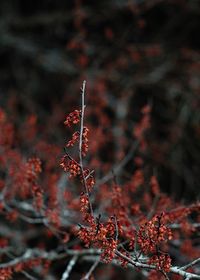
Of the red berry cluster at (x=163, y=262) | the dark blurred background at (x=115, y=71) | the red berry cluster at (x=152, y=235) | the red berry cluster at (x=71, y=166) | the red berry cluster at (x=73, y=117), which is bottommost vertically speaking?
the red berry cluster at (x=163, y=262)

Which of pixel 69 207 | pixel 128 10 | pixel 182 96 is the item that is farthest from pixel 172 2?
pixel 69 207

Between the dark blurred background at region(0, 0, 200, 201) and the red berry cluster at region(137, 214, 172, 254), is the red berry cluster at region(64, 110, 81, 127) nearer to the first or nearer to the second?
the red berry cluster at region(137, 214, 172, 254)

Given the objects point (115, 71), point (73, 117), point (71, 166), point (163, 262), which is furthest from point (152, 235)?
point (115, 71)

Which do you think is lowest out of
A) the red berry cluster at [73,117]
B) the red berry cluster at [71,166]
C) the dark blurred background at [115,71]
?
the red berry cluster at [71,166]

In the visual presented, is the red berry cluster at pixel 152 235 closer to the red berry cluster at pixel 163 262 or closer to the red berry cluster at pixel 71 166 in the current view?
the red berry cluster at pixel 163 262

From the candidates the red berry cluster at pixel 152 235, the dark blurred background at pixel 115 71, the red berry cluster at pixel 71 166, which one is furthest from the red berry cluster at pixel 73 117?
the dark blurred background at pixel 115 71

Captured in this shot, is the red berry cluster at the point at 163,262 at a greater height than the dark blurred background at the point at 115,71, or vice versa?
the dark blurred background at the point at 115,71

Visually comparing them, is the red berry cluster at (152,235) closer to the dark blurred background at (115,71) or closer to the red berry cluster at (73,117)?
the red berry cluster at (73,117)

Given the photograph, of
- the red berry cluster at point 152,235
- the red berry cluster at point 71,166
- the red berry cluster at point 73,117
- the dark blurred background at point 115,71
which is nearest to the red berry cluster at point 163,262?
the red berry cluster at point 152,235

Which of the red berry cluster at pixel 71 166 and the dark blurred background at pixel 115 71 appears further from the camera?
the dark blurred background at pixel 115 71

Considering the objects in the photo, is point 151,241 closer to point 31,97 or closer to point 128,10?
point 128,10
